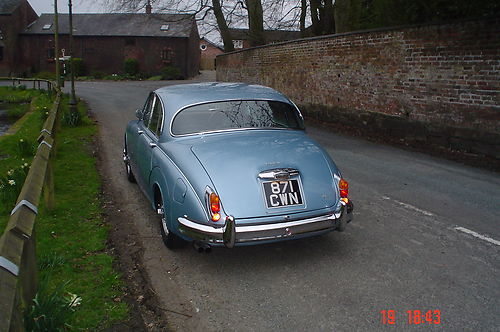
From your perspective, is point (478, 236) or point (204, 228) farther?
point (478, 236)

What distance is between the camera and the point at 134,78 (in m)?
53.0

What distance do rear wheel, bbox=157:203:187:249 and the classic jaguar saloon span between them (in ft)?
0.04

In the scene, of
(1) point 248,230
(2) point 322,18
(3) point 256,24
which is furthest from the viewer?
(3) point 256,24

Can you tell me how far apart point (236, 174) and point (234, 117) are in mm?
1346

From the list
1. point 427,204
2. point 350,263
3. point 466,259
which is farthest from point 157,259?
point 427,204

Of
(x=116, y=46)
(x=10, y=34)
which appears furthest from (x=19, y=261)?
(x=10, y=34)

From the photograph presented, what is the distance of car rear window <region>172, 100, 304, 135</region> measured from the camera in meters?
5.87

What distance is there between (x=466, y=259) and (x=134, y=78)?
51.1 meters

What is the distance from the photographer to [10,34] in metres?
54.8

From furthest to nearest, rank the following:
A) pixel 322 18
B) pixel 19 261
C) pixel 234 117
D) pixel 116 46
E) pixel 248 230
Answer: pixel 116 46, pixel 322 18, pixel 234 117, pixel 248 230, pixel 19 261

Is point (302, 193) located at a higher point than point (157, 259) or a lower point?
higher

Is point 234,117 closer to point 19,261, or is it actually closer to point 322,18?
point 19,261

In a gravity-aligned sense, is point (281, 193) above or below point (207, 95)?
below

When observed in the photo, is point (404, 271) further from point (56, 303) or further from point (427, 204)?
point (56, 303)
